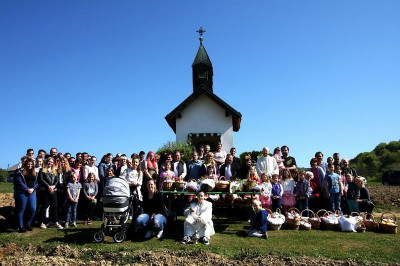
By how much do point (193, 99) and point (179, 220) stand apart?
11.0m

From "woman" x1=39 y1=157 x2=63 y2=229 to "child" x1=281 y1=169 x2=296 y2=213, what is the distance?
20.3 ft

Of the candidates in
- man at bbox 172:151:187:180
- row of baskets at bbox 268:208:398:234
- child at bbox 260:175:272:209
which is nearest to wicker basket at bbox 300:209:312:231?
row of baskets at bbox 268:208:398:234

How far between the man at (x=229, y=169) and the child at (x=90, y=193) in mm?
3764

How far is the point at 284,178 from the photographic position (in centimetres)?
905

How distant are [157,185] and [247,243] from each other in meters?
3.33

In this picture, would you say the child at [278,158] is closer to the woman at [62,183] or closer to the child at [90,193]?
the child at [90,193]

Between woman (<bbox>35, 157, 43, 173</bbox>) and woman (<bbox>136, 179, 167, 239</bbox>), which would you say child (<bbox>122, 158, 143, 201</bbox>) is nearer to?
woman (<bbox>136, 179, 167, 239</bbox>)

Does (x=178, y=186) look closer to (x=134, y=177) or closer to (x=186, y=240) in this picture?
(x=134, y=177)

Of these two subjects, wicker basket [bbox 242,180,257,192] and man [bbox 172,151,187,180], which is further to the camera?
man [bbox 172,151,187,180]

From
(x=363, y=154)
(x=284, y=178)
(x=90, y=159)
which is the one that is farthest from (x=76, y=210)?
(x=363, y=154)

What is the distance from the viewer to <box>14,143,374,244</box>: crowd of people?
765 centimetres

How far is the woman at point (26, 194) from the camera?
307 inches

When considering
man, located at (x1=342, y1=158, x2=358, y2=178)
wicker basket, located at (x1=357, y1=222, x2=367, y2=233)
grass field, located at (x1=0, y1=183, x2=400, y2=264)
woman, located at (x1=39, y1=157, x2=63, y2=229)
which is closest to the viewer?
grass field, located at (x1=0, y1=183, x2=400, y2=264)

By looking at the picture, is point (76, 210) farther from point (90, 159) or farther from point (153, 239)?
point (153, 239)
